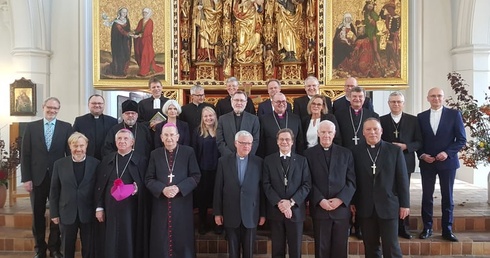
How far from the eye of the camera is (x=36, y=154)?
4.78 meters

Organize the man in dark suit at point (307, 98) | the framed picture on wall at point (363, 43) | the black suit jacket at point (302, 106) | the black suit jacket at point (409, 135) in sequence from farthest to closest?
the framed picture on wall at point (363, 43) < the black suit jacket at point (302, 106) < the man in dark suit at point (307, 98) < the black suit jacket at point (409, 135)

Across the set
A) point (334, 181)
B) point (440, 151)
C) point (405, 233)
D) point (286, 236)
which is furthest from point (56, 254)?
point (440, 151)

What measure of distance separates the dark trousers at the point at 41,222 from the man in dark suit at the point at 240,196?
187 cm

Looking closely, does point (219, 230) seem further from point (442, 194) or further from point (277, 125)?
point (442, 194)

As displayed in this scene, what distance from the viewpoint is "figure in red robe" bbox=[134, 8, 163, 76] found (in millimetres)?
7938

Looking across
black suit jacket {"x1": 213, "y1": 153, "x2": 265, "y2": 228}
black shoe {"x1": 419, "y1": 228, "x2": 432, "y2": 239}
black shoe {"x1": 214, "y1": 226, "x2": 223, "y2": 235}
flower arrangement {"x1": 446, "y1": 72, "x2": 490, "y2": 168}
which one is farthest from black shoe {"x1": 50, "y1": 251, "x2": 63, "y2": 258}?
flower arrangement {"x1": 446, "y1": 72, "x2": 490, "y2": 168}

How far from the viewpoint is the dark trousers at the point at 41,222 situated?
15.8 feet

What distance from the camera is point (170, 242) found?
170 inches

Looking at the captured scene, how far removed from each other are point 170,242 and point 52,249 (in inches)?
58.1

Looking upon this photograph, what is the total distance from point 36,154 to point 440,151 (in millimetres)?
4320

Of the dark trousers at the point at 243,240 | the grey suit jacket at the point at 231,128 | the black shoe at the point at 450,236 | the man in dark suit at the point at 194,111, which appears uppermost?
the man in dark suit at the point at 194,111

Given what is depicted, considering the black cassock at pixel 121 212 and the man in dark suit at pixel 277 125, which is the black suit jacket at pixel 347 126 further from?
the black cassock at pixel 121 212

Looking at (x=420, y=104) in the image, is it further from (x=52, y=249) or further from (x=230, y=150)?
(x=52, y=249)

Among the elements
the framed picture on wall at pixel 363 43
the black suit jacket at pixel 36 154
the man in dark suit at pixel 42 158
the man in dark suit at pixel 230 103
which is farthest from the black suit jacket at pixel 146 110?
the framed picture on wall at pixel 363 43
